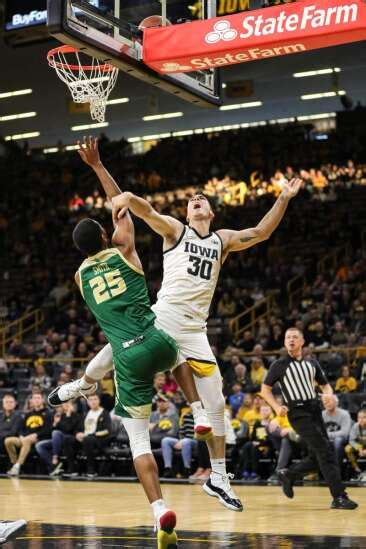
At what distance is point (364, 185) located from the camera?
30.0m

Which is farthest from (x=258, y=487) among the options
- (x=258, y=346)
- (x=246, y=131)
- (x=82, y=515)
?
(x=246, y=131)

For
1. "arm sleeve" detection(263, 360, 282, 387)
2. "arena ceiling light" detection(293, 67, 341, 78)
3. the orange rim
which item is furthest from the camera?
"arena ceiling light" detection(293, 67, 341, 78)

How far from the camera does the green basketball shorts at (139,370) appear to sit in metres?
7.49

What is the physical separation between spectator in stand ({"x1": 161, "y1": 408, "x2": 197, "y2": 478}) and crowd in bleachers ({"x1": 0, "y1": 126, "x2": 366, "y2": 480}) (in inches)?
0.9

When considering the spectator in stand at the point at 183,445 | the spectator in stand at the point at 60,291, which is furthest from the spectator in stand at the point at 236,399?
the spectator in stand at the point at 60,291

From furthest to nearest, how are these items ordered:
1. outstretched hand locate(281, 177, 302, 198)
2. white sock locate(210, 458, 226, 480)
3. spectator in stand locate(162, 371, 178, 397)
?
spectator in stand locate(162, 371, 178, 397), white sock locate(210, 458, 226, 480), outstretched hand locate(281, 177, 302, 198)

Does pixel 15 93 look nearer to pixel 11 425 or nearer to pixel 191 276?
pixel 11 425

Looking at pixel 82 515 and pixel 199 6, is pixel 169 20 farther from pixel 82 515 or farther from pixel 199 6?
pixel 82 515

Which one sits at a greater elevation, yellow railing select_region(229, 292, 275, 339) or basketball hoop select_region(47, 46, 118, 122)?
basketball hoop select_region(47, 46, 118, 122)

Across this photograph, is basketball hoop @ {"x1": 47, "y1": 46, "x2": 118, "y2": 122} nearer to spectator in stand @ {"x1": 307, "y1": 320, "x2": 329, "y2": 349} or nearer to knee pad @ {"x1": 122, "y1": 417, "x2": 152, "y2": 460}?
knee pad @ {"x1": 122, "y1": 417, "x2": 152, "y2": 460}

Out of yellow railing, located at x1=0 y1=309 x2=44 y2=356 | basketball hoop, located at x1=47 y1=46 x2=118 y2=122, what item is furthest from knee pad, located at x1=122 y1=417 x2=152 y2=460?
yellow railing, located at x1=0 y1=309 x2=44 y2=356

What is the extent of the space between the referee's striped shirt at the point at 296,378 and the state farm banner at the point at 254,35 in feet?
12.1

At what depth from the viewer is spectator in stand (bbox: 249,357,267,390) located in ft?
62.0

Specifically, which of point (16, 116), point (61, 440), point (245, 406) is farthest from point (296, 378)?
point (16, 116)
